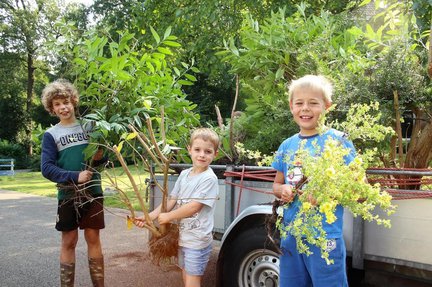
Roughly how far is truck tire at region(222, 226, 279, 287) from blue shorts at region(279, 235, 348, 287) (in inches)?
17.9

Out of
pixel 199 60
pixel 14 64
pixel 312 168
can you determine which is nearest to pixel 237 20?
pixel 199 60

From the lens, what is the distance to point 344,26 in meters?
6.11

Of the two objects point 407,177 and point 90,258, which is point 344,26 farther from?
point 90,258

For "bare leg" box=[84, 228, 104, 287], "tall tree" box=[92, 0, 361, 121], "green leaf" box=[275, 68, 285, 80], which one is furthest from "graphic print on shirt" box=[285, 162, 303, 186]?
"tall tree" box=[92, 0, 361, 121]

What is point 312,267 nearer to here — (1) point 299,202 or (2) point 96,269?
(1) point 299,202

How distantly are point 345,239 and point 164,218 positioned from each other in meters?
1.16

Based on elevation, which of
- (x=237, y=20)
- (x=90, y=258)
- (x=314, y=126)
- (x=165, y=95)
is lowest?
(x=90, y=258)

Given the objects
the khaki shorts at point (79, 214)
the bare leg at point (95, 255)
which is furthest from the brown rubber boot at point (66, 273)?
the khaki shorts at point (79, 214)

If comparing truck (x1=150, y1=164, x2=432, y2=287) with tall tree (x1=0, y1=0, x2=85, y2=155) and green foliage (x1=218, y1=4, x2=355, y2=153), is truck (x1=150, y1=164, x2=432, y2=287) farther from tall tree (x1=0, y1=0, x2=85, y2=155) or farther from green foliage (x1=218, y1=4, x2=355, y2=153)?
tall tree (x1=0, y1=0, x2=85, y2=155)

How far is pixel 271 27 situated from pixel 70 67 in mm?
1905

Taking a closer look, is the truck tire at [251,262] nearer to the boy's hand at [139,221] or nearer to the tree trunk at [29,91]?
the boy's hand at [139,221]

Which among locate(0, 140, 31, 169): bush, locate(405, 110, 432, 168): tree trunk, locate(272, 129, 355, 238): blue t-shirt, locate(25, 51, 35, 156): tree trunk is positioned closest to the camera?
locate(272, 129, 355, 238): blue t-shirt

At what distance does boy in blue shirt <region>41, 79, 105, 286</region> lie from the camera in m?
3.16

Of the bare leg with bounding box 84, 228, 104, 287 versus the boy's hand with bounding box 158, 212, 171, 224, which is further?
the bare leg with bounding box 84, 228, 104, 287
